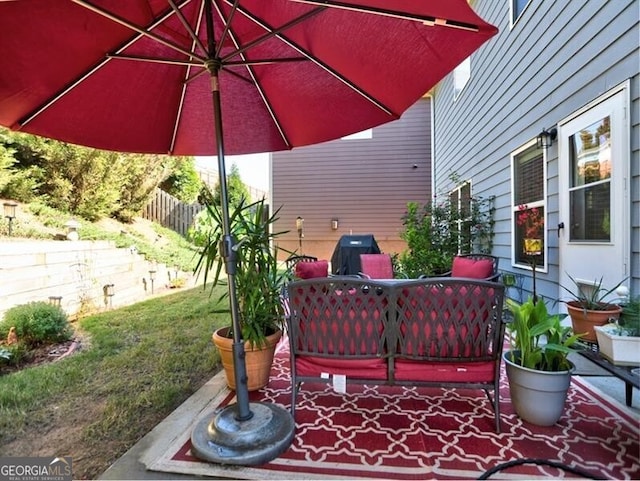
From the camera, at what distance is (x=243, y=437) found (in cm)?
175

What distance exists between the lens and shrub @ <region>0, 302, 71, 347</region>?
127 inches

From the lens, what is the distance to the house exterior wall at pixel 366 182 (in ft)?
31.7

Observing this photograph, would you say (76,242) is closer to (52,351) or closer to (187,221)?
(52,351)

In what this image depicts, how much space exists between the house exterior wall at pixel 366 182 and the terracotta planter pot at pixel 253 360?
23.8ft

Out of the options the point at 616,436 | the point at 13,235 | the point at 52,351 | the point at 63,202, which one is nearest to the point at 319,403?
the point at 616,436

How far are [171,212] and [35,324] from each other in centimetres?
693

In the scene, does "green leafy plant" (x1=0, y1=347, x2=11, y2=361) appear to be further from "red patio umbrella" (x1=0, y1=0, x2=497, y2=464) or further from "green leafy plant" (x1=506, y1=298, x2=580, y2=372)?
"green leafy plant" (x1=506, y1=298, x2=580, y2=372)

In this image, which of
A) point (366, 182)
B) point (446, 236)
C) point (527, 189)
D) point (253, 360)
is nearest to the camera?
point (253, 360)

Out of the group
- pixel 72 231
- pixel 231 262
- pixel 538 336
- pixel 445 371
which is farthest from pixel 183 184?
pixel 538 336

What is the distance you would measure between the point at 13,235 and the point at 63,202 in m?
2.01

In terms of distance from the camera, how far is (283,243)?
998cm

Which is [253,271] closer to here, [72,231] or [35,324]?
[35,324]

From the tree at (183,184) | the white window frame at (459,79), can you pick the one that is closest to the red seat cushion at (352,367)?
the white window frame at (459,79)

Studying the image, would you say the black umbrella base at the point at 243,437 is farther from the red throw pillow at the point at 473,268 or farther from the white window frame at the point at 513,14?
the white window frame at the point at 513,14
